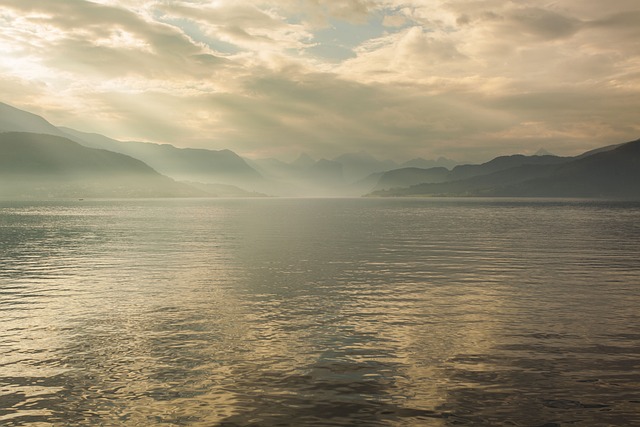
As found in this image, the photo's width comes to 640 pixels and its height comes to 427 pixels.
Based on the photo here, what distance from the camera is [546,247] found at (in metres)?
83.4

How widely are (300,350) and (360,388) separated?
6.00m

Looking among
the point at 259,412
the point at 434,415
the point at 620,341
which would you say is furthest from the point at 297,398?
the point at 620,341

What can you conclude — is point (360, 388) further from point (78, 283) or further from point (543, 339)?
point (78, 283)

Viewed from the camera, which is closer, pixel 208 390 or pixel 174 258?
pixel 208 390

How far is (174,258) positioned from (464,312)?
1730 inches

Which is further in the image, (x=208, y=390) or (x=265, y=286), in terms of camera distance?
(x=265, y=286)

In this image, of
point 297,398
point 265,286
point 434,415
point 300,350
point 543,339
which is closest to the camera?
point 434,415

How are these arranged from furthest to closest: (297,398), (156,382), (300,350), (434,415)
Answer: (300,350) < (156,382) < (297,398) < (434,415)

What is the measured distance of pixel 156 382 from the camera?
2212 centimetres

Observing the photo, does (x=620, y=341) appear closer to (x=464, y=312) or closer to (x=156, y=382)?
(x=464, y=312)

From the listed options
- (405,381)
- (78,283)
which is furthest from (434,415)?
(78,283)

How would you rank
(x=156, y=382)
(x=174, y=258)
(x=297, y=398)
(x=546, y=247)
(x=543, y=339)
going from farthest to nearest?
(x=546, y=247), (x=174, y=258), (x=543, y=339), (x=156, y=382), (x=297, y=398)

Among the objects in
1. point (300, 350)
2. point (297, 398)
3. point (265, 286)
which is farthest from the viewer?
point (265, 286)

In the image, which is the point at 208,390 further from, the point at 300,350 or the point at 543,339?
the point at 543,339
